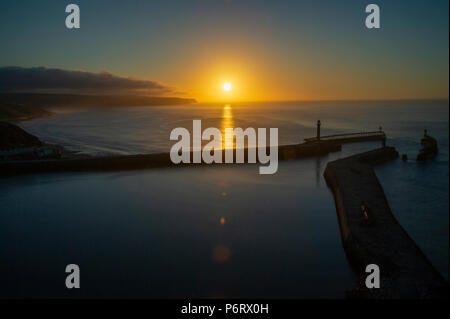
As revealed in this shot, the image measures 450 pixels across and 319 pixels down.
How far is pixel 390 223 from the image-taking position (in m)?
9.09

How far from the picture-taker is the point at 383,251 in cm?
754

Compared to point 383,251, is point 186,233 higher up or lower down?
lower down

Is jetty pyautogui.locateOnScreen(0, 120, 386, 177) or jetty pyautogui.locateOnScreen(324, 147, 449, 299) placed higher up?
Answer: jetty pyautogui.locateOnScreen(0, 120, 386, 177)

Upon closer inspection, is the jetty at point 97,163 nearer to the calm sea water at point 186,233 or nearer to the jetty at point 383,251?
the calm sea water at point 186,233

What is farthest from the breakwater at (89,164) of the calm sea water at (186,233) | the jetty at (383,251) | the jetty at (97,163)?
the jetty at (383,251)

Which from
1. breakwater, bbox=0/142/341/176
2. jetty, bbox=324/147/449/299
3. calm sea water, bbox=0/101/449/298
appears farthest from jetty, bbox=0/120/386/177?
jetty, bbox=324/147/449/299

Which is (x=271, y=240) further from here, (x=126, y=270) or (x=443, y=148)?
(x=443, y=148)

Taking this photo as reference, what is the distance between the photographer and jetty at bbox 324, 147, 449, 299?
6143 mm

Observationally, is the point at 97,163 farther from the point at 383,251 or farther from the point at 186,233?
the point at 383,251

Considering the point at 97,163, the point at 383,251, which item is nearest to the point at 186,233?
the point at 383,251

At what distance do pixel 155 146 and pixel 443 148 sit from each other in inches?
1123

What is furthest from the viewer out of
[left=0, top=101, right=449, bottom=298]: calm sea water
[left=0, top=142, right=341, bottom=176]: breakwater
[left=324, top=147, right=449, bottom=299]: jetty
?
[left=0, top=142, right=341, bottom=176]: breakwater

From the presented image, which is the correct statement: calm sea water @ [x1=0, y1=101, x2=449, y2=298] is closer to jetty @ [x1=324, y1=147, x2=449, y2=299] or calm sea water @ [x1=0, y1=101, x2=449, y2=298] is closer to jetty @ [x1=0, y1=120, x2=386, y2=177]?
jetty @ [x1=324, y1=147, x2=449, y2=299]

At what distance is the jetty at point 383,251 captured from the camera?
6.14 meters
